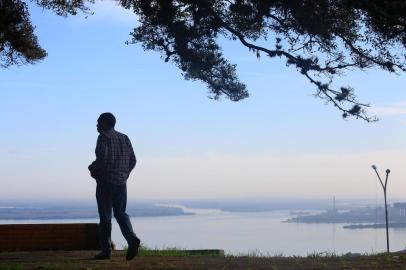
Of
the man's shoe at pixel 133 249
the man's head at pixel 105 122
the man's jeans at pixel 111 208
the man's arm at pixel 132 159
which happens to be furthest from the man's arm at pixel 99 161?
the man's shoe at pixel 133 249

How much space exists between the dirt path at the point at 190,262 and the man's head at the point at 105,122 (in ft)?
5.15

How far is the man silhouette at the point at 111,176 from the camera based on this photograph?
7133 mm

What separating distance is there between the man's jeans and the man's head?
66 cm

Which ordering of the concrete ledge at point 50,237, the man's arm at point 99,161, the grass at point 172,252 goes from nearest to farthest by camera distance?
the man's arm at point 99,161 < the grass at point 172,252 < the concrete ledge at point 50,237

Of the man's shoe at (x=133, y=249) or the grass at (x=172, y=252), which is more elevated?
the man's shoe at (x=133, y=249)

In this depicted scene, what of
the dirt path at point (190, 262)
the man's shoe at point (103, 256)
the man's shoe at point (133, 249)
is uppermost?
the man's shoe at point (133, 249)

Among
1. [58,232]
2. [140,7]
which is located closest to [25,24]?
[140,7]

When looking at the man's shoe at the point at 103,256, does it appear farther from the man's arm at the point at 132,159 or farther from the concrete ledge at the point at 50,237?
the concrete ledge at the point at 50,237

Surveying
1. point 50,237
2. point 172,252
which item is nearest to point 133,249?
point 172,252

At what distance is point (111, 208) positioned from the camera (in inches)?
287

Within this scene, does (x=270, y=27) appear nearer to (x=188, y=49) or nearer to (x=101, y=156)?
(x=188, y=49)

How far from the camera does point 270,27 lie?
9688mm

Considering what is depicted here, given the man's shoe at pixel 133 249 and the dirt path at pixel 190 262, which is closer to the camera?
the dirt path at pixel 190 262

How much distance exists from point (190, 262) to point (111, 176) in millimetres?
1361
